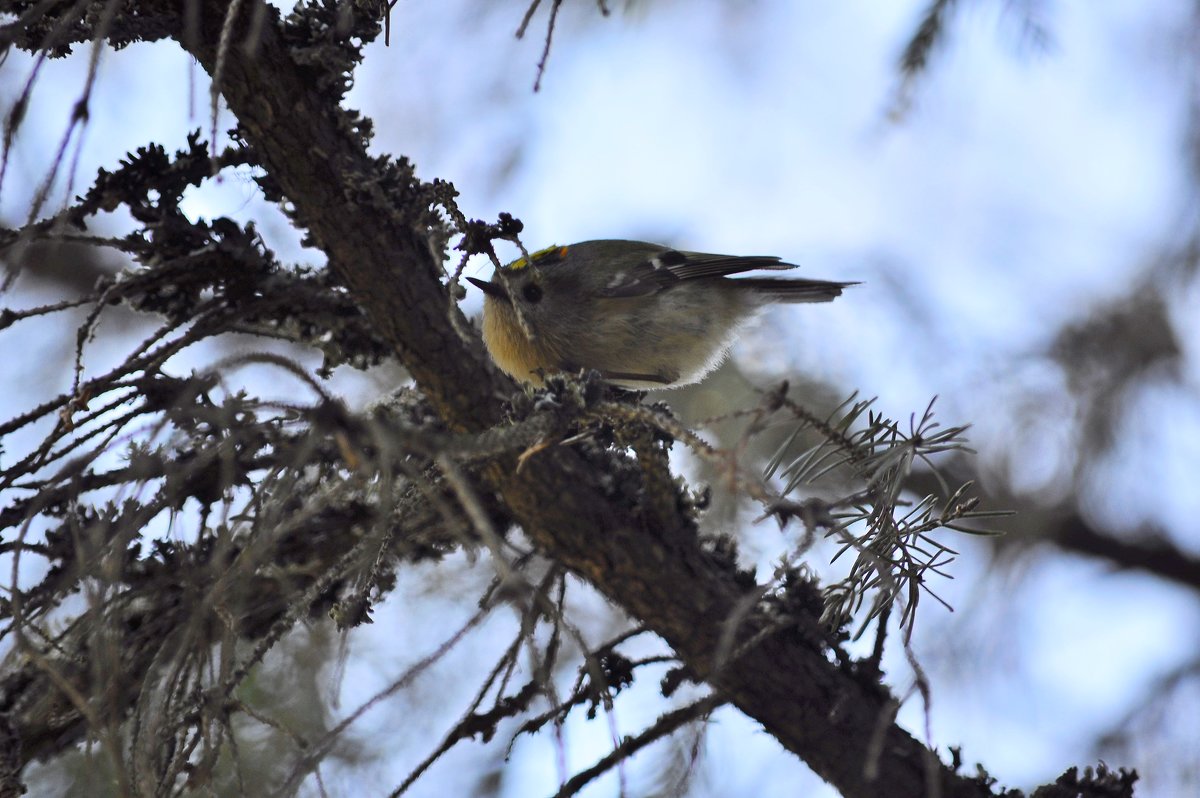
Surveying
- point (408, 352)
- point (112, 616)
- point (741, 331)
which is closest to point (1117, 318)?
point (741, 331)

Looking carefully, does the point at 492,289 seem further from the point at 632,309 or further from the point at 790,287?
the point at 790,287

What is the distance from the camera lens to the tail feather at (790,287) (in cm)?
393

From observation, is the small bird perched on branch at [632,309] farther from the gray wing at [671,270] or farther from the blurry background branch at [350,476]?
the blurry background branch at [350,476]

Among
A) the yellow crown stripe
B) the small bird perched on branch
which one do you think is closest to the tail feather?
the small bird perched on branch

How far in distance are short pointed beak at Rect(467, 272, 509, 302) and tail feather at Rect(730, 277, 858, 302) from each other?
0.98m

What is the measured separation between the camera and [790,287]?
13.0 feet

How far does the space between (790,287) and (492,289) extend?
1.22 metres

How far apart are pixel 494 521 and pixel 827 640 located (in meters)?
0.91

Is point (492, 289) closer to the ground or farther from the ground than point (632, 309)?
closer to the ground

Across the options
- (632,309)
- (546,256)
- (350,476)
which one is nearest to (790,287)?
(632,309)

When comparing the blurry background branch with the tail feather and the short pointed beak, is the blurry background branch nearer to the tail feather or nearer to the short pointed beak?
the short pointed beak

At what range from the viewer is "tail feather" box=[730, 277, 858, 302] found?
155 inches

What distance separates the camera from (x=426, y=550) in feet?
8.50

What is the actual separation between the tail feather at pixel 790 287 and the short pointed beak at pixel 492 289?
0.98 metres
